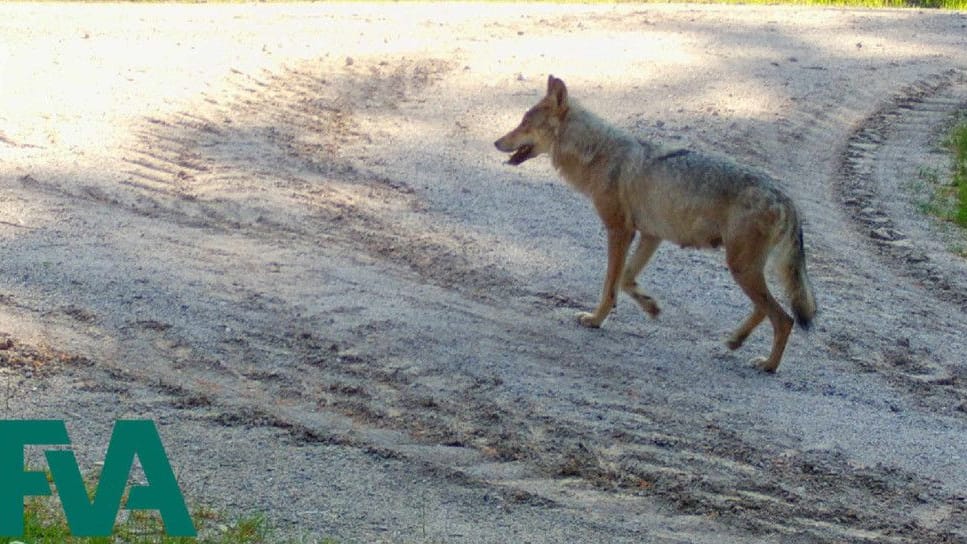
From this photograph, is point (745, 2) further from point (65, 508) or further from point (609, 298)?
point (65, 508)

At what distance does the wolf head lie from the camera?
9.78 m

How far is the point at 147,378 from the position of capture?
25.4 feet

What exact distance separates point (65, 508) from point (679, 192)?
4.86 metres

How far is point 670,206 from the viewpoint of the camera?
9.13 metres

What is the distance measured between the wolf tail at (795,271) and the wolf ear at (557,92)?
6.21ft

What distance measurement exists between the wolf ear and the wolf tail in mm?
1893

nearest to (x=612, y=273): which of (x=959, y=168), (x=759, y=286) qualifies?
(x=759, y=286)

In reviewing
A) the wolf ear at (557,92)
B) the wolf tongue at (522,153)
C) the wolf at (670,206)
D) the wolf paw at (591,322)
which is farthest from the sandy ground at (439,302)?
the wolf ear at (557,92)

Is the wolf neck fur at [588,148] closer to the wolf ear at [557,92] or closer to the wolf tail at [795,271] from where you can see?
the wolf ear at [557,92]

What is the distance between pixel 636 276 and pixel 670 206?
0.70 meters

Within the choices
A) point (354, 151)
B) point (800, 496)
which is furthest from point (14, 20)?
point (800, 496)

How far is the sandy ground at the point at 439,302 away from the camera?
6.81 metres

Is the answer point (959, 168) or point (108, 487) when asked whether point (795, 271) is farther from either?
point (959, 168)

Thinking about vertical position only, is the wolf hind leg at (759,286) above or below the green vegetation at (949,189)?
above
